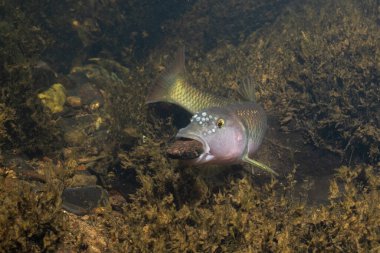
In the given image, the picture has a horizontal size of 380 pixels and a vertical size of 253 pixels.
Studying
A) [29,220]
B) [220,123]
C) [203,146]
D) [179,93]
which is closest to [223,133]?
[220,123]

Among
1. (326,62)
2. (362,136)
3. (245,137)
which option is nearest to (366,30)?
(326,62)

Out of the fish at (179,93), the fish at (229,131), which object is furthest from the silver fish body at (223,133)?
the fish at (179,93)

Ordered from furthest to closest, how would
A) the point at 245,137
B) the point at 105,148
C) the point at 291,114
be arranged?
the point at 291,114
the point at 105,148
the point at 245,137

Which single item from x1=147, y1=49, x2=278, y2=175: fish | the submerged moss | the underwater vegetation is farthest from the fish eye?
the submerged moss

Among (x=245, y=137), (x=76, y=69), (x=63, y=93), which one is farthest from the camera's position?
(x=76, y=69)

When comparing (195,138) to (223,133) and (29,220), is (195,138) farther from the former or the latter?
(29,220)

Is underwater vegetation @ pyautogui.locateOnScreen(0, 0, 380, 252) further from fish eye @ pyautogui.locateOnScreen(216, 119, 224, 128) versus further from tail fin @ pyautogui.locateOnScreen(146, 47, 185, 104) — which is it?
fish eye @ pyautogui.locateOnScreen(216, 119, 224, 128)

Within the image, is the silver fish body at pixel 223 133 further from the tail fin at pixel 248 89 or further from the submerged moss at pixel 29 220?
the submerged moss at pixel 29 220

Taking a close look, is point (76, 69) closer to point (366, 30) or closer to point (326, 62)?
point (326, 62)
